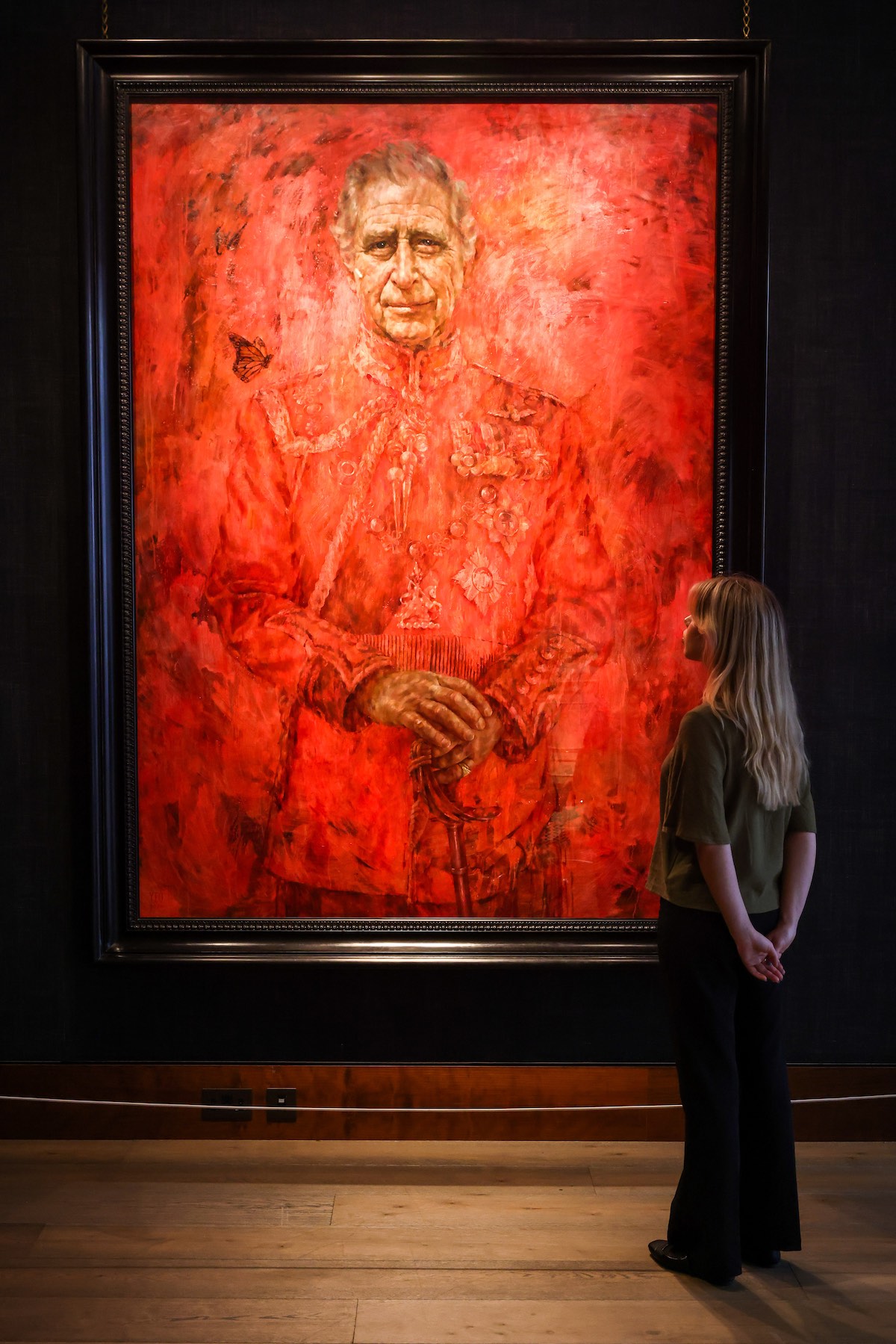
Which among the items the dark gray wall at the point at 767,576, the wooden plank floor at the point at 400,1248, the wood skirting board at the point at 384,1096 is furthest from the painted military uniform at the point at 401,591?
the wooden plank floor at the point at 400,1248

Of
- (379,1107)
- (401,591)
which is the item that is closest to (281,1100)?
(379,1107)

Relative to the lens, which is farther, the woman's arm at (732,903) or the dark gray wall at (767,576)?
the dark gray wall at (767,576)

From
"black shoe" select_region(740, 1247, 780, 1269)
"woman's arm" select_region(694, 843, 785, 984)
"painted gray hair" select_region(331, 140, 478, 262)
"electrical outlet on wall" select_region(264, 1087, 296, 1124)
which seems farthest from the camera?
"electrical outlet on wall" select_region(264, 1087, 296, 1124)

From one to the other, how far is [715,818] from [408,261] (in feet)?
6.24

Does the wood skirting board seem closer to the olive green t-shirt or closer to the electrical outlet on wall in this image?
the electrical outlet on wall

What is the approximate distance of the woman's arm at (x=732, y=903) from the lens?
7.53 feet

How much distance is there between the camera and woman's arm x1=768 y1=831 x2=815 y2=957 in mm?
2408

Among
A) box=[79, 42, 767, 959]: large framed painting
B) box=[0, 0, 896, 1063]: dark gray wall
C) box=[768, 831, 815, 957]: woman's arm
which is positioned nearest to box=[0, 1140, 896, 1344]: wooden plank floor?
box=[0, 0, 896, 1063]: dark gray wall

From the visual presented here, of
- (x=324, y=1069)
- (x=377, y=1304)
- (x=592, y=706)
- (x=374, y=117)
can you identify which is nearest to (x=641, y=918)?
(x=592, y=706)

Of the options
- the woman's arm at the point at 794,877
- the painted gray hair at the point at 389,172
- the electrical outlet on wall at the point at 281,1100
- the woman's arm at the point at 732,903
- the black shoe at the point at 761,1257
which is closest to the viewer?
the woman's arm at the point at 732,903

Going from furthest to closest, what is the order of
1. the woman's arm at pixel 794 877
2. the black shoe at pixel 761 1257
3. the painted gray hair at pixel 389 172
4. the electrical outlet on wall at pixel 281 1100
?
the electrical outlet on wall at pixel 281 1100 < the painted gray hair at pixel 389 172 < the black shoe at pixel 761 1257 < the woman's arm at pixel 794 877

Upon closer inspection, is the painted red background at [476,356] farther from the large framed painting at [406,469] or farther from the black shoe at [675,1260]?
the black shoe at [675,1260]

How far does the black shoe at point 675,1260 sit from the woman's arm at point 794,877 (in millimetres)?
819

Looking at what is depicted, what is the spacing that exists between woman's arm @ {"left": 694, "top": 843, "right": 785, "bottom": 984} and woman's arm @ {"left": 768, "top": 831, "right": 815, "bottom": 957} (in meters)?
0.10
